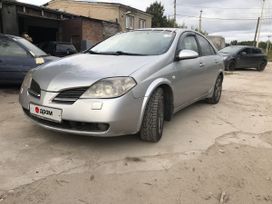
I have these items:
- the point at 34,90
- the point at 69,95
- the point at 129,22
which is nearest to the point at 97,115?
the point at 69,95

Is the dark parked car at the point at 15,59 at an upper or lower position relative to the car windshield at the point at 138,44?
lower

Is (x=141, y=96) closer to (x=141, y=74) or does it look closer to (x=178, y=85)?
(x=141, y=74)

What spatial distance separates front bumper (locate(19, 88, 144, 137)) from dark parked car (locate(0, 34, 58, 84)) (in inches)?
147

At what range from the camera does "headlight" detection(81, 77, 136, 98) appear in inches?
128

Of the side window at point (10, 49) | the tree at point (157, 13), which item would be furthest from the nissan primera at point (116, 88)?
the tree at point (157, 13)

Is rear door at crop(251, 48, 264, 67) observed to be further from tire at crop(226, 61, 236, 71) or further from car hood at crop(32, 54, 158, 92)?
car hood at crop(32, 54, 158, 92)

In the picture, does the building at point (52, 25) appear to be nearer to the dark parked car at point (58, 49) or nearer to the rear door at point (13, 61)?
the dark parked car at point (58, 49)

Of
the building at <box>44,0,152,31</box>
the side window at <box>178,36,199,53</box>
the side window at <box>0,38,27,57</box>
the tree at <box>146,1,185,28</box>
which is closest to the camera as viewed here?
the side window at <box>178,36,199,53</box>

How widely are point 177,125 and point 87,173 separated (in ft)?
6.74

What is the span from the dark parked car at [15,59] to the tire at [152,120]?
424 cm

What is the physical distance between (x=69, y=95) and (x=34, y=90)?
0.61 metres

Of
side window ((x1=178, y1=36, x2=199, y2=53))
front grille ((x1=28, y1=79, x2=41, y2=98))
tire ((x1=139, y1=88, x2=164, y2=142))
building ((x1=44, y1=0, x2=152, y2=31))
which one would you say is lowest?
tire ((x1=139, y1=88, x2=164, y2=142))

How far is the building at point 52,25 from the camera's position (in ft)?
51.6

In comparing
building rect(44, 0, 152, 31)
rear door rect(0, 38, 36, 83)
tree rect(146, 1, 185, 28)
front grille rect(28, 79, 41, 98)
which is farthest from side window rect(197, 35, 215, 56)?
tree rect(146, 1, 185, 28)
